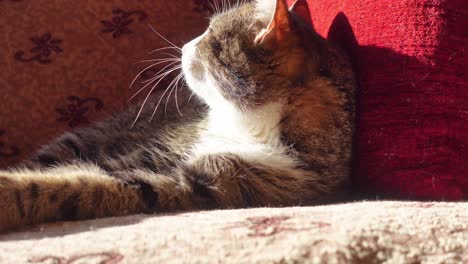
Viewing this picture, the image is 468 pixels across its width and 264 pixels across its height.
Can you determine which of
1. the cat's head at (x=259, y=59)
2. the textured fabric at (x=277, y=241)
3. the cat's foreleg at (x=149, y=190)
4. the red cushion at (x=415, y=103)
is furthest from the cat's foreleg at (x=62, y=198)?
the red cushion at (x=415, y=103)

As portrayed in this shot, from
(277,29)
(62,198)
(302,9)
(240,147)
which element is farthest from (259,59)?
(62,198)

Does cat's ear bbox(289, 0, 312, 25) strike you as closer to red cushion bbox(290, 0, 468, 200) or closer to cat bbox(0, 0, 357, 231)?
cat bbox(0, 0, 357, 231)

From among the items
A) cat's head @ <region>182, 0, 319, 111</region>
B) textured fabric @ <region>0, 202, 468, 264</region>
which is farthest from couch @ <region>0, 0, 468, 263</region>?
cat's head @ <region>182, 0, 319, 111</region>

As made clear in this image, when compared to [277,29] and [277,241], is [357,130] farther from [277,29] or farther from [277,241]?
[277,241]

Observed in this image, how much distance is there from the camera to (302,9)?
4.19 feet

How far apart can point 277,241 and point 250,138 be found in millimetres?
521

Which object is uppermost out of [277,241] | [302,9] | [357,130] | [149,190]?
[302,9]

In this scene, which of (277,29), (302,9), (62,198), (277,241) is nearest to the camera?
(277,241)

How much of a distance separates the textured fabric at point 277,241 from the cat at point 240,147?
0.19 m

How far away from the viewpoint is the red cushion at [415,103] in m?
0.96

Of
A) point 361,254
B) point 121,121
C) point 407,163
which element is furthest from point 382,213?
point 121,121

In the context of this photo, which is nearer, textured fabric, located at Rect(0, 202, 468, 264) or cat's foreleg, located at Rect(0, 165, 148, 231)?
textured fabric, located at Rect(0, 202, 468, 264)

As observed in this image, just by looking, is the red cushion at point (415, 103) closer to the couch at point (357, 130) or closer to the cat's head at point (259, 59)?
the couch at point (357, 130)

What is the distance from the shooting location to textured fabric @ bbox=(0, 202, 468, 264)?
1.86 feet
